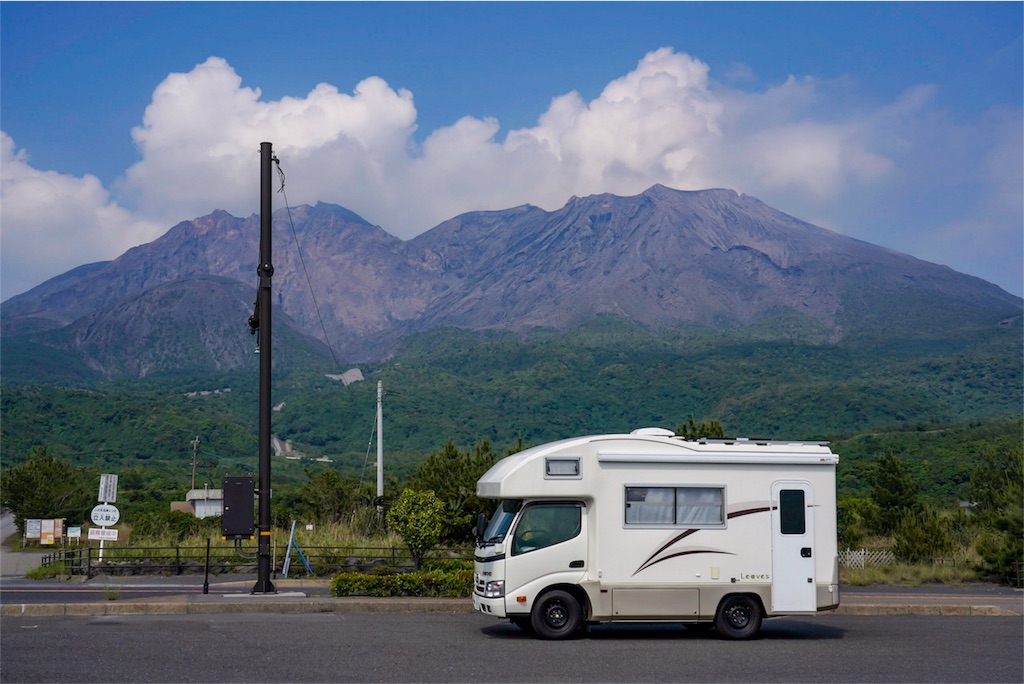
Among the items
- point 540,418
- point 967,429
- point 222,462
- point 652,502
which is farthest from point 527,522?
point 540,418

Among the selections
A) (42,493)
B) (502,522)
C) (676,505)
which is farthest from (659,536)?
(42,493)

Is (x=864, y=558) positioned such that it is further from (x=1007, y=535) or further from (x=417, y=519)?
(x=417, y=519)

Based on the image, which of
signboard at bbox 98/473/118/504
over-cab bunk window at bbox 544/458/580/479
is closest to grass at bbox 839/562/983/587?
over-cab bunk window at bbox 544/458/580/479

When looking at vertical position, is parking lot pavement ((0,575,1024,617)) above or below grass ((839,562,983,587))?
above

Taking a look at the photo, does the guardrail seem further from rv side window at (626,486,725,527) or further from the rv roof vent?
rv side window at (626,486,725,527)

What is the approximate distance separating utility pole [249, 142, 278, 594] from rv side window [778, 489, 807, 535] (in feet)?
30.1

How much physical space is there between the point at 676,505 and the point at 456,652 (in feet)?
13.1

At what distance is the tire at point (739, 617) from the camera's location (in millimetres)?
15203

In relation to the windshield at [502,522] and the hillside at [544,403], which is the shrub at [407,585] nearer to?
Answer: the windshield at [502,522]

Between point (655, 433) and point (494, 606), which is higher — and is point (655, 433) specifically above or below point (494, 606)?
above

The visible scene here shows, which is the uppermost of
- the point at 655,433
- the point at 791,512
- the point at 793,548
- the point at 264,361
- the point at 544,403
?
the point at 544,403

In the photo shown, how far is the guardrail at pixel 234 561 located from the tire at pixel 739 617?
12195 mm

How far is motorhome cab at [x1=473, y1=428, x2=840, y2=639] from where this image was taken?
14969mm

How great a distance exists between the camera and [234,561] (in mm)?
29969
